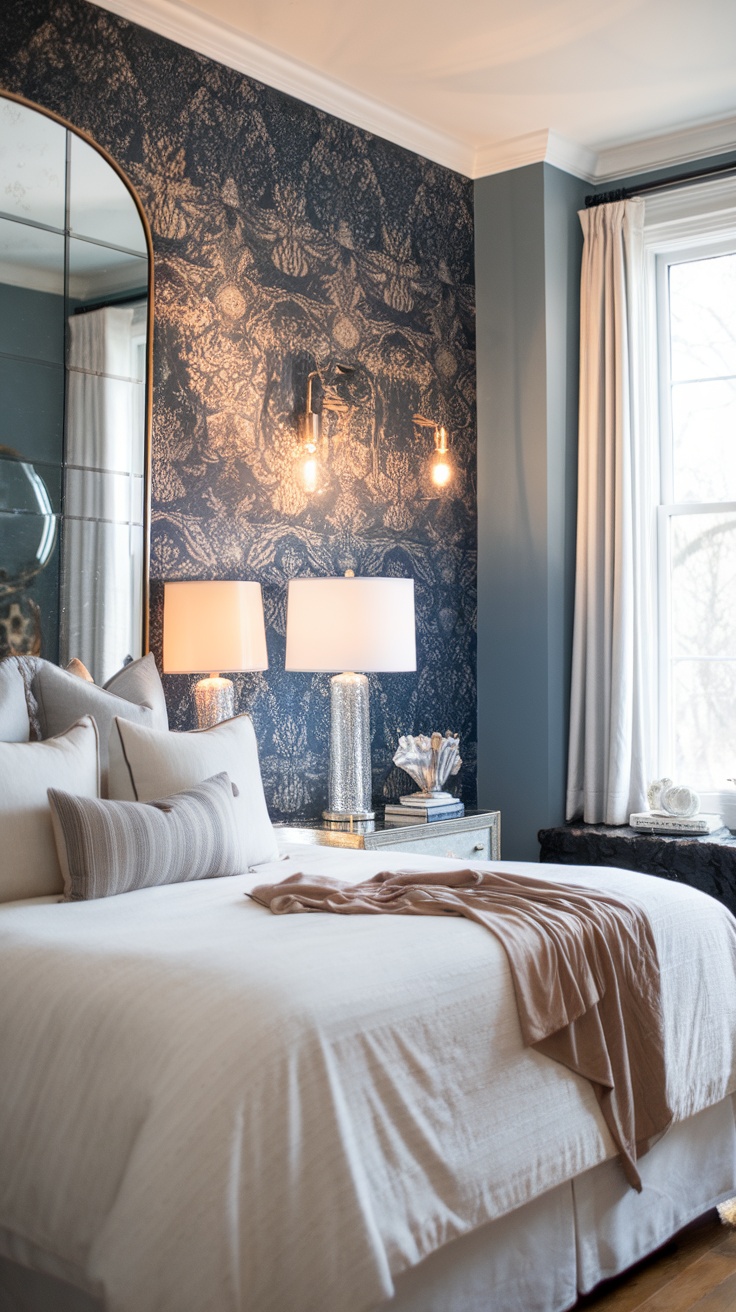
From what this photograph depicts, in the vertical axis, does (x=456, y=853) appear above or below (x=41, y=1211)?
above

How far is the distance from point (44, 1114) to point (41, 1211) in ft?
0.44

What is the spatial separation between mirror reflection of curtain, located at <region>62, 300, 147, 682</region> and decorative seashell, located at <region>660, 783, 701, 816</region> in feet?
6.36

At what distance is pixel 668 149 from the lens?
4.67 metres

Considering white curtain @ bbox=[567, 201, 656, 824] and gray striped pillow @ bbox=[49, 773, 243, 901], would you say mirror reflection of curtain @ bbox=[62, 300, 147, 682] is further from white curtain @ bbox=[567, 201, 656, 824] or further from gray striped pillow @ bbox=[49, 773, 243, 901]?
white curtain @ bbox=[567, 201, 656, 824]

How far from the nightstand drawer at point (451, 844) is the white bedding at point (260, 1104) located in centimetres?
159

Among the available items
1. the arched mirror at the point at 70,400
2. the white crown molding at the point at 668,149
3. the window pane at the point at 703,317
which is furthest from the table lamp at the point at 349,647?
the white crown molding at the point at 668,149

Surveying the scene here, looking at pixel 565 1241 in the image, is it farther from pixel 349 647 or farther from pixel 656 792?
pixel 656 792

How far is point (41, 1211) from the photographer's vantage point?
72.4 inches

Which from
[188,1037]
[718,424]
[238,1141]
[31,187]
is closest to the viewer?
[238,1141]

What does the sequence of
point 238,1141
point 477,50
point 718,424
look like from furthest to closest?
point 718,424 → point 477,50 → point 238,1141

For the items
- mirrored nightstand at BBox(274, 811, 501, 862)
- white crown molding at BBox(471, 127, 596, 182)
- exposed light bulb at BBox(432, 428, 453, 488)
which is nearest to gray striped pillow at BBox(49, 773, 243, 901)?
mirrored nightstand at BBox(274, 811, 501, 862)

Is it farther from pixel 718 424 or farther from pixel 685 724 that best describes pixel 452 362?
pixel 685 724

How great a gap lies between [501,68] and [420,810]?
2465 mm

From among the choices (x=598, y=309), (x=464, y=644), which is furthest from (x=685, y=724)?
(x=598, y=309)
